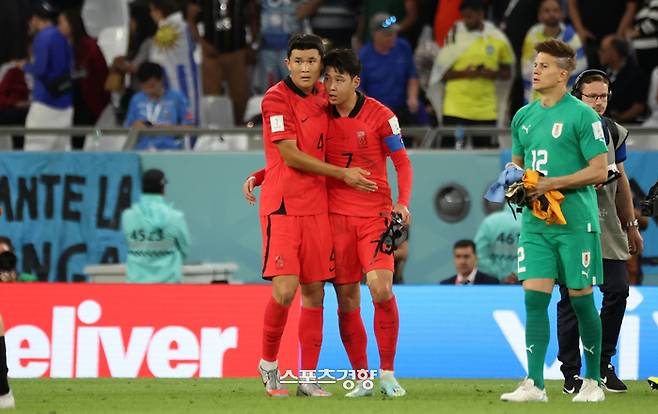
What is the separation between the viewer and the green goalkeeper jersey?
9.98 meters

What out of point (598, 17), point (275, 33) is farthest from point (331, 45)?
point (598, 17)

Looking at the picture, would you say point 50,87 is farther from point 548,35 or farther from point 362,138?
point 362,138

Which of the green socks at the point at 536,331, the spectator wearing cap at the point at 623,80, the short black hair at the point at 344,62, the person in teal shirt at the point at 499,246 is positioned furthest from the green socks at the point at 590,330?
the spectator wearing cap at the point at 623,80

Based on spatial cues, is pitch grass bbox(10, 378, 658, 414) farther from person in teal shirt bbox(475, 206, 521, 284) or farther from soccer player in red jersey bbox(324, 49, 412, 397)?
person in teal shirt bbox(475, 206, 521, 284)

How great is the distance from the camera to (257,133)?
1738 centimetres

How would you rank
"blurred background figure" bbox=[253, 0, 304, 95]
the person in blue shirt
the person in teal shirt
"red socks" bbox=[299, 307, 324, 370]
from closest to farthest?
"red socks" bbox=[299, 307, 324, 370], the person in teal shirt, the person in blue shirt, "blurred background figure" bbox=[253, 0, 304, 95]

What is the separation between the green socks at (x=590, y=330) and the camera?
1012cm

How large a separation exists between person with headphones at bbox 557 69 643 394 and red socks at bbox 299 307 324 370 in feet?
5.72

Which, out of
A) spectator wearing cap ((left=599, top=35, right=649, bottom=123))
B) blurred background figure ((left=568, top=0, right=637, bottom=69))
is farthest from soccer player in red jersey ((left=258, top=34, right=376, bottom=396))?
blurred background figure ((left=568, top=0, right=637, bottom=69))

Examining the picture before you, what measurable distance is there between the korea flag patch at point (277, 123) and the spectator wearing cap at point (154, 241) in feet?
17.0

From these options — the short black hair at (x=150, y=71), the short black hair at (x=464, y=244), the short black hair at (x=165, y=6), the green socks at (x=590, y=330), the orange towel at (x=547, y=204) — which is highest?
the short black hair at (x=165, y=6)

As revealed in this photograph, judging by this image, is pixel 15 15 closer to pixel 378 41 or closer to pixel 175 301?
pixel 378 41

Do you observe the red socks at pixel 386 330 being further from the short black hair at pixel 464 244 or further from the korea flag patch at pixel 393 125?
the short black hair at pixel 464 244

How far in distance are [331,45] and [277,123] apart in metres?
7.11
